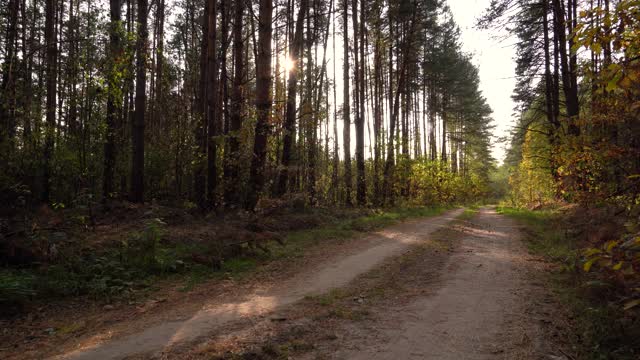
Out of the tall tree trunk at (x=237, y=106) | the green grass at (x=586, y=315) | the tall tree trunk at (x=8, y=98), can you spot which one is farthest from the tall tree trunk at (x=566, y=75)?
the tall tree trunk at (x=8, y=98)

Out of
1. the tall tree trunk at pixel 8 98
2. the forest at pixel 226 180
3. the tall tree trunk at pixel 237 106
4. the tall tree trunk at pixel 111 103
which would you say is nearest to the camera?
the forest at pixel 226 180

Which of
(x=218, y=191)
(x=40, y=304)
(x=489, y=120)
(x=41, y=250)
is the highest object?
(x=489, y=120)

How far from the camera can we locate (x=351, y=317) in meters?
4.93

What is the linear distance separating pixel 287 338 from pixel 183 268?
403 cm

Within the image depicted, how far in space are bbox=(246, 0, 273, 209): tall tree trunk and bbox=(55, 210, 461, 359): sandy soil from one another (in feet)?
15.3

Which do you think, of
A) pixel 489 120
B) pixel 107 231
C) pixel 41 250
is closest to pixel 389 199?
pixel 107 231

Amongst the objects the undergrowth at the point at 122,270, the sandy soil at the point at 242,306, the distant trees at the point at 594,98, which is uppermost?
the distant trees at the point at 594,98

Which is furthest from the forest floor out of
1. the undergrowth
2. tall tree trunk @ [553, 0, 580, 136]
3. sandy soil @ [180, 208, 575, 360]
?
tall tree trunk @ [553, 0, 580, 136]

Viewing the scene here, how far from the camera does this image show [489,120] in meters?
57.4

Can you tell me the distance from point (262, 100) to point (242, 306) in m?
8.38

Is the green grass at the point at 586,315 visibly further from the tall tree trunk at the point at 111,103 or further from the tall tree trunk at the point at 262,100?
the tall tree trunk at the point at 111,103

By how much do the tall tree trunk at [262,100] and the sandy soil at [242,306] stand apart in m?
4.67

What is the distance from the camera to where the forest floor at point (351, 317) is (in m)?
3.96

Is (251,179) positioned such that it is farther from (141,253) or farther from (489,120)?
(489,120)
